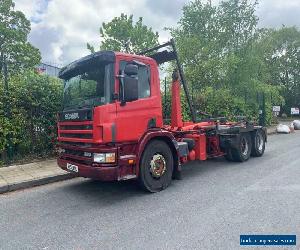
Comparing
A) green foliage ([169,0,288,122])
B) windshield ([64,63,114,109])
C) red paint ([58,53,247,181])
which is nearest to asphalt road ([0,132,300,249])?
red paint ([58,53,247,181])

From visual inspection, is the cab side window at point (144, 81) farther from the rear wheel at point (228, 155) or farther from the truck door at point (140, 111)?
the rear wheel at point (228, 155)

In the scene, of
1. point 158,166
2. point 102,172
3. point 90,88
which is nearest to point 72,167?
point 102,172

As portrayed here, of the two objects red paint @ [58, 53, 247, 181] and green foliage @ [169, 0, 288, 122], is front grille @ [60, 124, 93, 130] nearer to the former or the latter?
red paint @ [58, 53, 247, 181]

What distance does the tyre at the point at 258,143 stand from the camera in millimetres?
10047

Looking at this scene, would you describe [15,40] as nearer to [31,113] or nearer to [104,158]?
[31,113]

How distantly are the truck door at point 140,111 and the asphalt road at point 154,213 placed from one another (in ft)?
4.15

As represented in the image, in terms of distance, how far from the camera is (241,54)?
18641 mm

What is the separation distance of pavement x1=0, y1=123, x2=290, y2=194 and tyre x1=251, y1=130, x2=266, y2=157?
575 centimetres

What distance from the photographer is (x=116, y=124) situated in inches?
222

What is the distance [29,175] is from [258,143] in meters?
6.97

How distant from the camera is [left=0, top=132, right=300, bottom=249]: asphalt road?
411 cm

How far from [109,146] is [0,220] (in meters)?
2.13

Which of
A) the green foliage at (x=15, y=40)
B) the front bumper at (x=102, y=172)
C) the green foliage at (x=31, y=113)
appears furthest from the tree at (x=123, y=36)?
the front bumper at (x=102, y=172)

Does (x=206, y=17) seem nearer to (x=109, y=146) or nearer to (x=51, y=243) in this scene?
(x=109, y=146)
